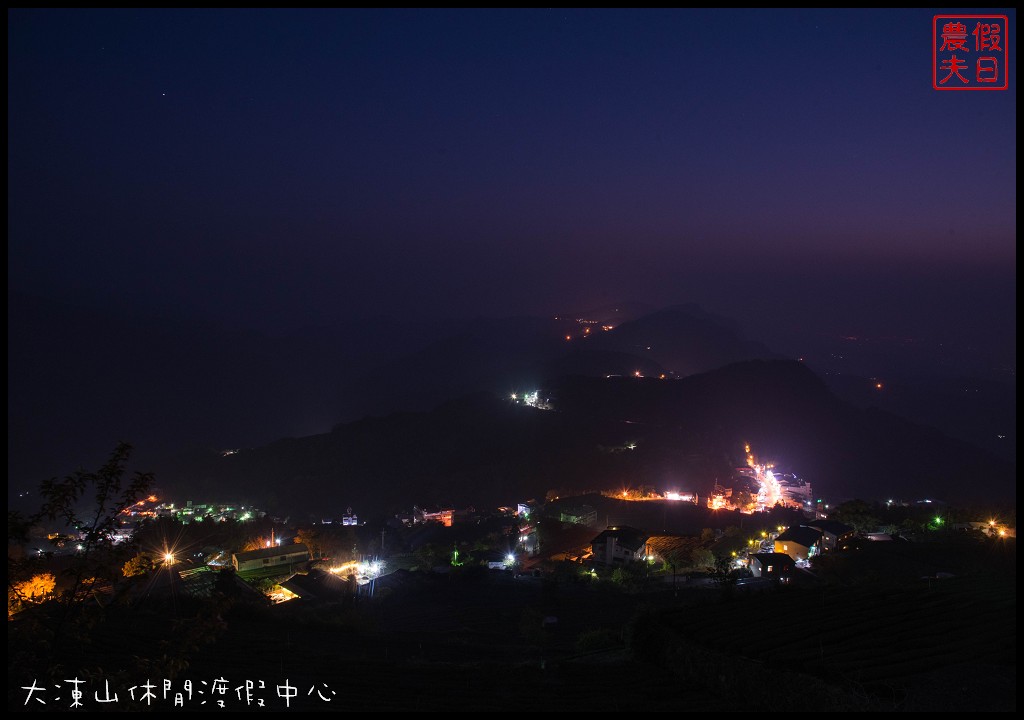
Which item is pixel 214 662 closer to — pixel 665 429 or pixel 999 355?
pixel 665 429

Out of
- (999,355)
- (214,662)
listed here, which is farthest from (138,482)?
(999,355)

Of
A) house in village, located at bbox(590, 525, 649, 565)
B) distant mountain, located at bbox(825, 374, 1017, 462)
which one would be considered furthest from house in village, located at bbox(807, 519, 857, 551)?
distant mountain, located at bbox(825, 374, 1017, 462)

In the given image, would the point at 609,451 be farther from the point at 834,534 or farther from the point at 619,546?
the point at 834,534

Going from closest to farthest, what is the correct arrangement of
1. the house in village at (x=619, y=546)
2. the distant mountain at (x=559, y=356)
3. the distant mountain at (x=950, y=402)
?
the house in village at (x=619, y=546)
the distant mountain at (x=950, y=402)
the distant mountain at (x=559, y=356)

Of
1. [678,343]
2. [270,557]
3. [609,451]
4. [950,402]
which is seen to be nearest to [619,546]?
[270,557]

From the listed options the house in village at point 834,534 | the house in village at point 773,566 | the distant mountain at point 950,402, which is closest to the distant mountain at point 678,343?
the distant mountain at point 950,402

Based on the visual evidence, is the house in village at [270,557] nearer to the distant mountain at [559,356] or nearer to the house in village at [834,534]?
the house in village at [834,534]

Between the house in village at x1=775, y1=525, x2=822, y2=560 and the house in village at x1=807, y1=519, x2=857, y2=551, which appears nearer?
the house in village at x1=807, y1=519, x2=857, y2=551

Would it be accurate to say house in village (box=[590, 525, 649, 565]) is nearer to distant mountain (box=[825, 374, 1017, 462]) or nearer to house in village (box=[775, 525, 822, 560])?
house in village (box=[775, 525, 822, 560])
